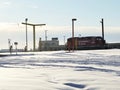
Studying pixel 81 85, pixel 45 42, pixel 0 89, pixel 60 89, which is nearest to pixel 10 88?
pixel 0 89

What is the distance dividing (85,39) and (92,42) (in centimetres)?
187

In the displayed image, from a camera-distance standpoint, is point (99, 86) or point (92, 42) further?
point (92, 42)

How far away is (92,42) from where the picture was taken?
85.4 metres

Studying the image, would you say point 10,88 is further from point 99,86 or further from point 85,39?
point 85,39

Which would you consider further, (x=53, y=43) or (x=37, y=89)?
(x=53, y=43)

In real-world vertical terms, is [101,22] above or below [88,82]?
above

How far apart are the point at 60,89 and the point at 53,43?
4119 inches

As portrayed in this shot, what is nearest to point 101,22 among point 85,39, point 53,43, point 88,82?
point 85,39

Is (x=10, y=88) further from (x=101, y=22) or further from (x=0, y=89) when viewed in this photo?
→ (x=101, y=22)

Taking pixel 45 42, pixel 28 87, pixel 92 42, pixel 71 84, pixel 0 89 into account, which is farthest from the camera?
pixel 45 42

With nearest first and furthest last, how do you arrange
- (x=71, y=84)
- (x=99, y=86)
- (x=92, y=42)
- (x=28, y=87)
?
(x=28, y=87)
(x=99, y=86)
(x=71, y=84)
(x=92, y=42)

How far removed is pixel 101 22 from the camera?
88562 mm

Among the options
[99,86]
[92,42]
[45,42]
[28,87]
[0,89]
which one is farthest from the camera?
[45,42]

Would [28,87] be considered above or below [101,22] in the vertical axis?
below
